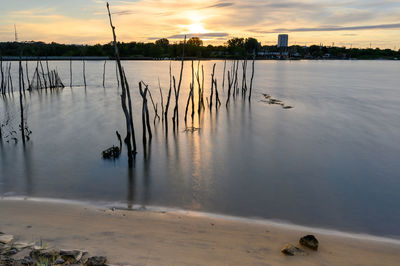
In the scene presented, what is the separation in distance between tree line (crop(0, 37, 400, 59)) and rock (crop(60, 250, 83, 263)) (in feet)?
169

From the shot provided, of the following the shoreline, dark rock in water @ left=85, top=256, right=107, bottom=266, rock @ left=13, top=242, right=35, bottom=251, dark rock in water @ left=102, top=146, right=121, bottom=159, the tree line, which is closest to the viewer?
dark rock in water @ left=85, top=256, right=107, bottom=266

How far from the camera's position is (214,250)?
3920 mm

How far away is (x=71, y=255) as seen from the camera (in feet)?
11.2

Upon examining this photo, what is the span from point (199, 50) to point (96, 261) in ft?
215

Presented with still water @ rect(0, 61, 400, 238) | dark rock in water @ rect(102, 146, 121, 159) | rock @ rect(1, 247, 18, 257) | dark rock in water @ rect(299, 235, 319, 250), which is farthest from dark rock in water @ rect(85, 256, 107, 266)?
dark rock in water @ rect(102, 146, 121, 159)

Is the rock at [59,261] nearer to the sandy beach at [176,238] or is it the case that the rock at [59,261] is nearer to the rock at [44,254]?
the rock at [44,254]

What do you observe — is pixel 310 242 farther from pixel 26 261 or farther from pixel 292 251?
pixel 26 261

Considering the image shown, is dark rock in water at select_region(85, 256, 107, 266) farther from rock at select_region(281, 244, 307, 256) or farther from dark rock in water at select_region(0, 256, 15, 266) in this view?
rock at select_region(281, 244, 307, 256)

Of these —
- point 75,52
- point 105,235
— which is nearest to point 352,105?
point 105,235

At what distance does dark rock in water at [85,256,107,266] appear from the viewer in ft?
10.6

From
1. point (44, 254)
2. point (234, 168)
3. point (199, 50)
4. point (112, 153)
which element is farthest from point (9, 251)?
point (199, 50)

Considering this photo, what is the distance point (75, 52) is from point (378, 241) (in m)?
119

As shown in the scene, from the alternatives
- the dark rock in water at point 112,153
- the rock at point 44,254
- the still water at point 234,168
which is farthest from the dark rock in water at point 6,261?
the dark rock in water at point 112,153

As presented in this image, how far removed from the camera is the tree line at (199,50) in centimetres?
9531
